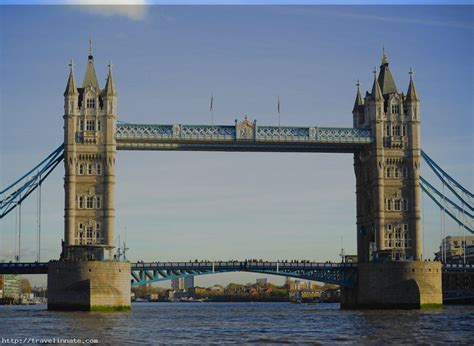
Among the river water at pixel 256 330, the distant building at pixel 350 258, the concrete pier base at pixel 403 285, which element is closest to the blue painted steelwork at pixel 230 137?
the concrete pier base at pixel 403 285

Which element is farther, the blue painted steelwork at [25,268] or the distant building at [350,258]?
the distant building at [350,258]

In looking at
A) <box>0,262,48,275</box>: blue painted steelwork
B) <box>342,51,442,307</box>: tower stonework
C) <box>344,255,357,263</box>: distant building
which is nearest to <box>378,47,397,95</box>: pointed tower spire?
<box>342,51,442,307</box>: tower stonework

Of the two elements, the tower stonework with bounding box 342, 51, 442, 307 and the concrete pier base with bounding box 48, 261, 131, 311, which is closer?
the concrete pier base with bounding box 48, 261, 131, 311

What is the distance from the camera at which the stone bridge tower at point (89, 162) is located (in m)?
128

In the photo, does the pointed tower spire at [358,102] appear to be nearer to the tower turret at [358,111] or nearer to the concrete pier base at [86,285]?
the tower turret at [358,111]

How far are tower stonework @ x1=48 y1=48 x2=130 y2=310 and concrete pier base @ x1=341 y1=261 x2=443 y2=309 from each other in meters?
32.4

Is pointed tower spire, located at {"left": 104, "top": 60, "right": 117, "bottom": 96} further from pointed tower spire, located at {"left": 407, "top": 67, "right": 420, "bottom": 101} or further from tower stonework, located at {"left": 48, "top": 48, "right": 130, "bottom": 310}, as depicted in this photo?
pointed tower spire, located at {"left": 407, "top": 67, "right": 420, "bottom": 101}

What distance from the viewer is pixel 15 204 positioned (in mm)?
127812

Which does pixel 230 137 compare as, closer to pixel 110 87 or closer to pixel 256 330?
pixel 110 87

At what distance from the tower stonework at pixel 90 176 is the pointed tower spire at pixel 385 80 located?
127 ft

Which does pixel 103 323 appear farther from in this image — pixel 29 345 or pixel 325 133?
pixel 325 133

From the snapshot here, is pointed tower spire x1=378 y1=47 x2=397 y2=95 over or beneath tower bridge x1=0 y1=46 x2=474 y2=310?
over

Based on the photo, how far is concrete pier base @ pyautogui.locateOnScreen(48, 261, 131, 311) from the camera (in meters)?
119

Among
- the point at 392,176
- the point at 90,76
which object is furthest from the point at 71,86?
the point at 392,176
